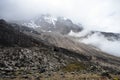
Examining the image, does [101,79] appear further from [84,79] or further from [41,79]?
[41,79]

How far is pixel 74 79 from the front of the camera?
133875 millimetres

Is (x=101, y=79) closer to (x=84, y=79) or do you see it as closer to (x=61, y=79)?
(x=84, y=79)

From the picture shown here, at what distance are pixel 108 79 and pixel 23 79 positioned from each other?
41.0 m

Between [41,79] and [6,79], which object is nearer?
[41,79]

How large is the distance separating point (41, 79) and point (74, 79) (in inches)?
664

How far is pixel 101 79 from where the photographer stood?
Result: 133875 mm

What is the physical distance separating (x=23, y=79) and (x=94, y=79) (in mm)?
33499

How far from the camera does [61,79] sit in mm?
132000

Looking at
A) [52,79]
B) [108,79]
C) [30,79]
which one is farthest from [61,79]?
[108,79]

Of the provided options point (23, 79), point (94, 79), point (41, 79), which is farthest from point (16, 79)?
point (94, 79)

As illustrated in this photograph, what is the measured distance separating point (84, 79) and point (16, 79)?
3266 centimetres

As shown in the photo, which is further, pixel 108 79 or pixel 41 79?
pixel 108 79

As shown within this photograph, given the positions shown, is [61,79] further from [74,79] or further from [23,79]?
[23,79]

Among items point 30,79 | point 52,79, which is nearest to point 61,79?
point 52,79
